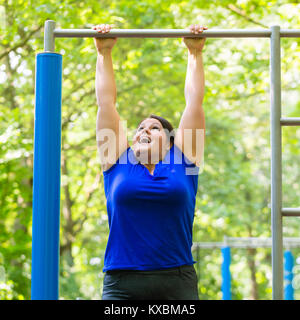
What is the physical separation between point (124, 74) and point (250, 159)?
563 centimetres

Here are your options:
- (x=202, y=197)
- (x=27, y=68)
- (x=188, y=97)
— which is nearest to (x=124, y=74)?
(x=27, y=68)

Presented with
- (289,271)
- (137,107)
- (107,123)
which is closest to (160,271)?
(107,123)

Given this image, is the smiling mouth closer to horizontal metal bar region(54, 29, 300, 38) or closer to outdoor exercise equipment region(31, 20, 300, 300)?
outdoor exercise equipment region(31, 20, 300, 300)

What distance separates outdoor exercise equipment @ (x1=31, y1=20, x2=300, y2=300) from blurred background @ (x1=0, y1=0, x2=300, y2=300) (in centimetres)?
262

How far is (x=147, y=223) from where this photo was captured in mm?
2150

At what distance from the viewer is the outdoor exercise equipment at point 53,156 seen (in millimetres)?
2307

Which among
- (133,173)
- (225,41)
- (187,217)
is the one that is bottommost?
(187,217)

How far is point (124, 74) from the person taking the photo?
741 centimetres

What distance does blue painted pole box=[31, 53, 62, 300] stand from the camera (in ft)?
7.54

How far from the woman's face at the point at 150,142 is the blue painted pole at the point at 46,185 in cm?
38

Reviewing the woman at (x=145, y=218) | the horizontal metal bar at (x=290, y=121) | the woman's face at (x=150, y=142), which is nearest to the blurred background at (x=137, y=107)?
the horizontal metal bar at (x=290, y=121)

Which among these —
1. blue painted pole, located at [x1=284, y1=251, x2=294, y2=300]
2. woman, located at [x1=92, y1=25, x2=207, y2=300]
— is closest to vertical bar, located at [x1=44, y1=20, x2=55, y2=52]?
woman, located at [x1=92, y1=25, x2=207, y2=300]

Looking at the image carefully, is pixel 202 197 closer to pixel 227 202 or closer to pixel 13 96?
pixel 227 202
